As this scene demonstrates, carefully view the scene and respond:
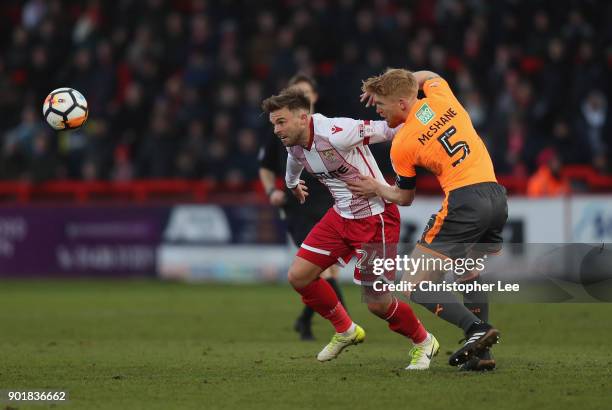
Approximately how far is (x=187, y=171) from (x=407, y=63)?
165 inches

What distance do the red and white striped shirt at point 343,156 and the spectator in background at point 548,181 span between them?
335 inches

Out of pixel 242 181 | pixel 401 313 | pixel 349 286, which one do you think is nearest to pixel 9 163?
pixel 242 181

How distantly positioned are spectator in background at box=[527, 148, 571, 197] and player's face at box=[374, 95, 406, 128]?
929 cm

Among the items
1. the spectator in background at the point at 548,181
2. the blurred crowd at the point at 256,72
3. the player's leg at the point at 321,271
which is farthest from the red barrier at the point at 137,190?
the player's leg at the point at 321,271

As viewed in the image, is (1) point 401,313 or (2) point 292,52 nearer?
(1) point 401,313

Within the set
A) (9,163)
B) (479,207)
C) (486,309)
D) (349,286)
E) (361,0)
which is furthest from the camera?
(361,0)

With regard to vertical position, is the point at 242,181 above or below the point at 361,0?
below

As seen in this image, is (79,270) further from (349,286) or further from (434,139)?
(434,139)

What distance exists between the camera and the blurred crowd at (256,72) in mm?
18250

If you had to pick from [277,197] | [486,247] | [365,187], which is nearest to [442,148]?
[365,187]

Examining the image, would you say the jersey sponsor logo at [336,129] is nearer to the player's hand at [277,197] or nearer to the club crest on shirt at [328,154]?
the club crest on shirt at [328,154]

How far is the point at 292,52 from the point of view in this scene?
65.0 ft

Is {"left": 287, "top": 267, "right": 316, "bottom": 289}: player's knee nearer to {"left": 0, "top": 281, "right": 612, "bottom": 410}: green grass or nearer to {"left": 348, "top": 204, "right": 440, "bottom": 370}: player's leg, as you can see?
{"left": 348, "top": 204, "right": 440, "bottom": 370}: player's leg

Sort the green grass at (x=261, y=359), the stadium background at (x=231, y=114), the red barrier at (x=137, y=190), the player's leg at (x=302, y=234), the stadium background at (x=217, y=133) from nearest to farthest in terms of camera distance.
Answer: the green grass at (x=261, y=359)
the player's leg at (x=302, y=234)
the stadium background at (x=217, y=133)
the stadium background at (x=231, y=114)
the red barrier at (x=137, y=190)
